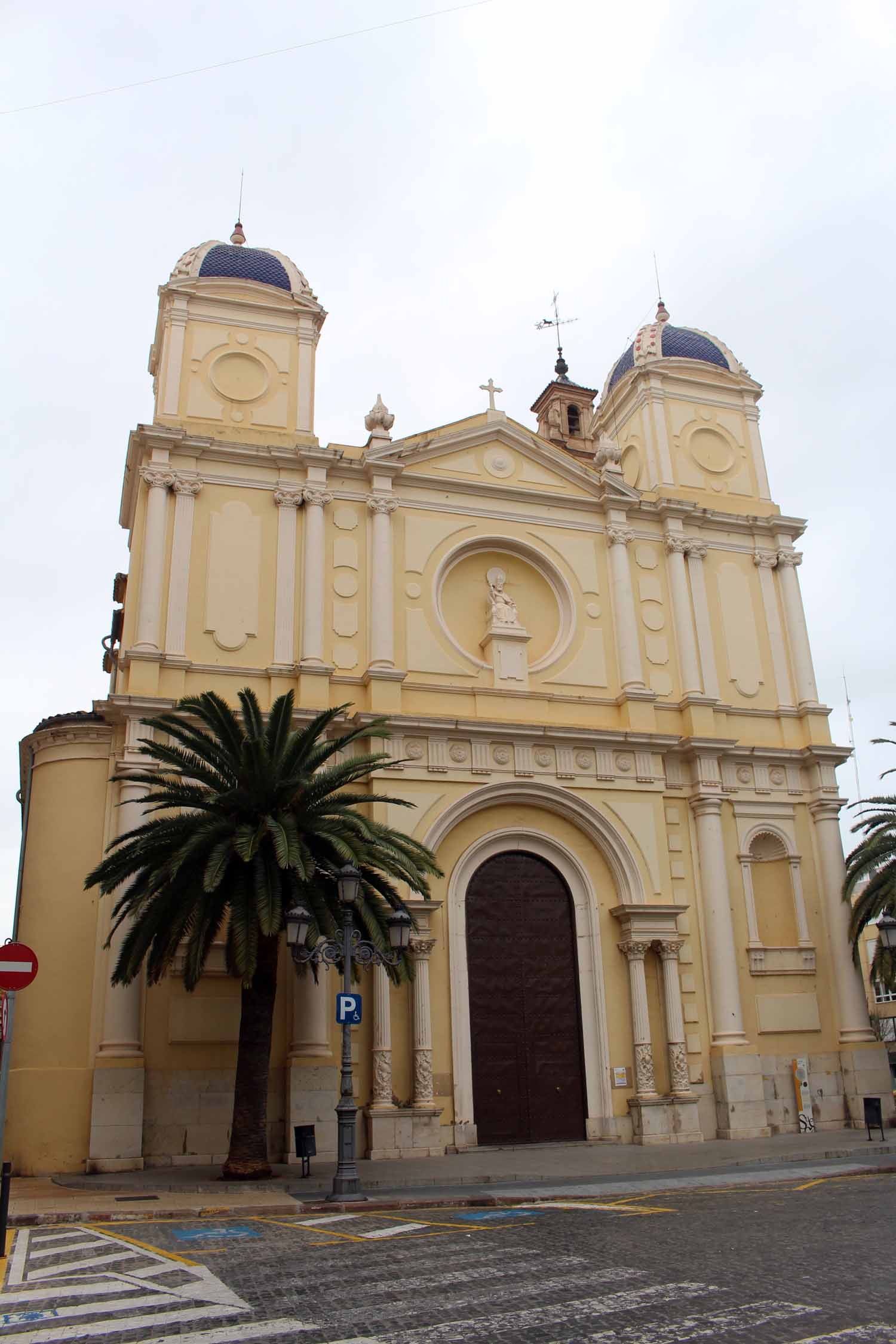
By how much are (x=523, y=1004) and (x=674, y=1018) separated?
3.28m

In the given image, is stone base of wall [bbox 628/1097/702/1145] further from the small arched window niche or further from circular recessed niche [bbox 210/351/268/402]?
circular recessed niche [bbox 210/351/268/402]

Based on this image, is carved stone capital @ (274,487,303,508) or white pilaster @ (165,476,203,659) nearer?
white pilaster @ (165,476,203,659)

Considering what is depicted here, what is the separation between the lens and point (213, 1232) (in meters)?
12.3

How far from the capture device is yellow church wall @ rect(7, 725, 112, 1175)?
788 inches

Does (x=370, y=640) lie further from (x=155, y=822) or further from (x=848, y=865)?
(x=848, y=865)

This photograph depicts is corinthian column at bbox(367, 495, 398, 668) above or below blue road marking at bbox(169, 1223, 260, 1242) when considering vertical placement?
above

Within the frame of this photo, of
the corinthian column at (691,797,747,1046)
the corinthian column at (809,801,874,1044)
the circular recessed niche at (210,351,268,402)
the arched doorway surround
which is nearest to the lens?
the arched doorway surround

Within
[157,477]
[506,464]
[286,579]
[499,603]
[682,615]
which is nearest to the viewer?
[157,477]

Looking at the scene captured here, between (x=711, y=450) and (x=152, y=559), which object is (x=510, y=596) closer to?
(x=711, y=450)

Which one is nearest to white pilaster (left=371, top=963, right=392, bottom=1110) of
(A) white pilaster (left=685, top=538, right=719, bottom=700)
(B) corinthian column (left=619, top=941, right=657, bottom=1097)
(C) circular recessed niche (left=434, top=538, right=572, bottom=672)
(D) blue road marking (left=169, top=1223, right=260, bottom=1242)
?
(B) corinthian column (left=619, top=941, right=657, bottom=1097)

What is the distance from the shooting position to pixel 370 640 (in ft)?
81.7

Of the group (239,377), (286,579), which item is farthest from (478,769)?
(239,377)

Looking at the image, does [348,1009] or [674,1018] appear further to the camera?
[674,1018]

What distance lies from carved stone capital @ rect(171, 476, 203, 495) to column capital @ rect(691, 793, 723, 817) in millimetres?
13441
